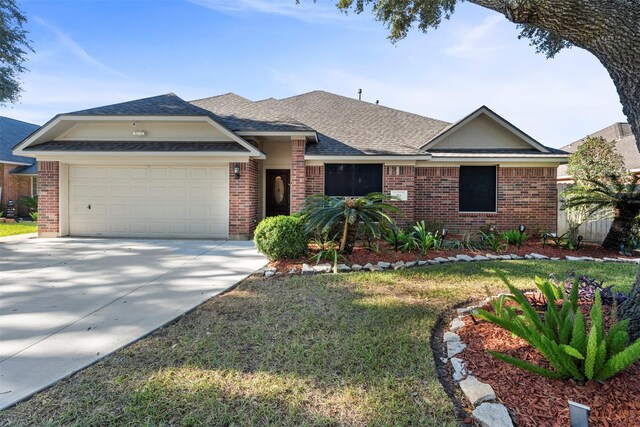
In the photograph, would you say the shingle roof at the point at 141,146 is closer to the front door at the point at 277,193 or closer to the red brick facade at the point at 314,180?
the red brick facade at the point at 314,180

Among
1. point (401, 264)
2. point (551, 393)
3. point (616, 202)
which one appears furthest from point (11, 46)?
point (616, 202)

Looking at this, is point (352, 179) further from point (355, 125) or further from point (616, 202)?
point (616, 202)

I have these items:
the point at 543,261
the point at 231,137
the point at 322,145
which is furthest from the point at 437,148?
the point at 231,137

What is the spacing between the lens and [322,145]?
36.4ft

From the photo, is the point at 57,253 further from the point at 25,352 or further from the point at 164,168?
the point at 25,352

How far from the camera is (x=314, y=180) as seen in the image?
35.5ft

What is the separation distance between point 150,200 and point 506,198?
12263 mm

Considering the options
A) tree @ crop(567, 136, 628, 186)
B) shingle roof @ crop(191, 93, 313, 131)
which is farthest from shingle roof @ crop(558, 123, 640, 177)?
shingle roof @ crop(191, 93, 313, 131)

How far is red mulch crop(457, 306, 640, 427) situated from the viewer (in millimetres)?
2100

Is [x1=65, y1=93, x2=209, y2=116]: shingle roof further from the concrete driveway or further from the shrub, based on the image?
the shrub

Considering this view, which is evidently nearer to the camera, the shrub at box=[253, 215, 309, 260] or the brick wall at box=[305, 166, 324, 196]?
the shrub at box=[253, 215, 309, 260]

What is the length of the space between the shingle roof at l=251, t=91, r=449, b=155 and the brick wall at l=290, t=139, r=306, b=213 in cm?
39

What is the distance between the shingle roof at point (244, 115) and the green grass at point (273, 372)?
683 centimetres

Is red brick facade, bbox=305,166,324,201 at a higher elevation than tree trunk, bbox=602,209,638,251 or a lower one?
higher
